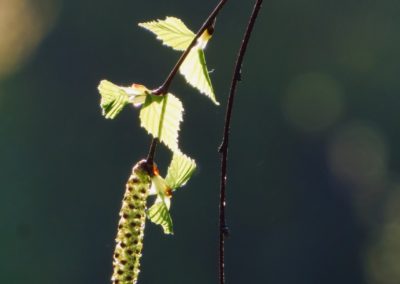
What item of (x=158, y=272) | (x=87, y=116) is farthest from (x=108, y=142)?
(x=158, y=272)

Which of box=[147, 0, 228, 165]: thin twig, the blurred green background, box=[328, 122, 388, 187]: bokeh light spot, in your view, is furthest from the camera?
box=[328, 122, 388, 187]: bokeh light spot

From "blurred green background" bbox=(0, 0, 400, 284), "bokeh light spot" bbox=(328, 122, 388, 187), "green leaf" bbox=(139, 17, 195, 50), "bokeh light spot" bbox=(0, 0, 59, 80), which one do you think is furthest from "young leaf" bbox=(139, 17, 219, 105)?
"bokeh light spot" bbox=(0, 0, 59, 80)

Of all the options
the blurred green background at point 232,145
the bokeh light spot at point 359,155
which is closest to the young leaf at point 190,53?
the blurred green background at point 232,145

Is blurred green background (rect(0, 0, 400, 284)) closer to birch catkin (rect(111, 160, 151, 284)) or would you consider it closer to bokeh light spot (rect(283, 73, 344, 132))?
bokeh light spot (rect(283, 73, 344, 132))

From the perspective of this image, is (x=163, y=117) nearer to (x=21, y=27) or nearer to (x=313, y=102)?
(x=313, y=102)

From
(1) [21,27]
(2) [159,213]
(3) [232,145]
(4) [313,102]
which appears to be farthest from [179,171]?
(1) [21,27]

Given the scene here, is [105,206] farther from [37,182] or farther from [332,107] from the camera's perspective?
[332,107]
